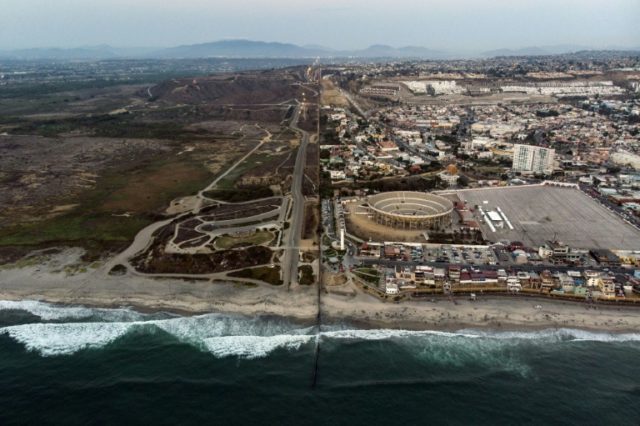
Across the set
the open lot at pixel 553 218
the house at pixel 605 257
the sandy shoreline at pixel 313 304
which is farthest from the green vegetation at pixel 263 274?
the house at pixel 605 257

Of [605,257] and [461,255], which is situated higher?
[605,257]

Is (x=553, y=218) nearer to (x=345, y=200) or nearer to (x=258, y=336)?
(x=345, y=200)

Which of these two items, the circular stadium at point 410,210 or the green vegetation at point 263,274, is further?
the circular stadium at point 410,210

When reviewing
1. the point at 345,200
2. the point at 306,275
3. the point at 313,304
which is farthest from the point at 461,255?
the point at 345,200

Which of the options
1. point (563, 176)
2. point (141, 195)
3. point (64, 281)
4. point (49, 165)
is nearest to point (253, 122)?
point (49, 165)

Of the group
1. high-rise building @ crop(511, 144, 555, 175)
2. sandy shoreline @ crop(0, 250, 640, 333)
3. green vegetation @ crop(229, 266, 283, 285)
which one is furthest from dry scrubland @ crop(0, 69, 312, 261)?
high-rise building @ crop(511, 144, 555, 175)

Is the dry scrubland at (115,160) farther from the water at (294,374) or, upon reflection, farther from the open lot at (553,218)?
the open lot at (553,218)

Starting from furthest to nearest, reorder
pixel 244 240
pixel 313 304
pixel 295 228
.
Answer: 1. pixel 295 228
2. pixel 244 240
3. pixel 313 304
